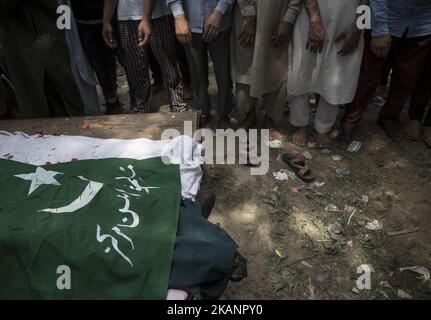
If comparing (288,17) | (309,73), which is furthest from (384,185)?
(288,17)

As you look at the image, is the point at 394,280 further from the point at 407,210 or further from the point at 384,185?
the point at 384,185

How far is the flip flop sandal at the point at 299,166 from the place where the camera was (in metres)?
3.13

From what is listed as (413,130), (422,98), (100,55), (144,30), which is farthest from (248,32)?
(413,130)

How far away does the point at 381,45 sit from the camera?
2.84 metres

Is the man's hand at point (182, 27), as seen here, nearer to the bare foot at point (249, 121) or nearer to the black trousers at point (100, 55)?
the black trousers at point (100, 55)

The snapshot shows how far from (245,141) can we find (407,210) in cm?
159

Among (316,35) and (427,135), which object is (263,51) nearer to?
(316,35)

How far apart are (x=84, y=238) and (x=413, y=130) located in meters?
3.20

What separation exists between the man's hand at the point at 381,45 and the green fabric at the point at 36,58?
266cm

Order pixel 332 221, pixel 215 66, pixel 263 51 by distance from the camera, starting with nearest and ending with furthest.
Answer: pixel 332 221
pixel 263 51
pixel 215 66

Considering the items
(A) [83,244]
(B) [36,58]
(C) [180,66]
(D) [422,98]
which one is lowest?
(C) [180,66]

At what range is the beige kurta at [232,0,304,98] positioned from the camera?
2.84 m

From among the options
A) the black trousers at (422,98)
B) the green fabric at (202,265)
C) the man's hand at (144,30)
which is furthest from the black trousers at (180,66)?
the green fabric at (202,265)

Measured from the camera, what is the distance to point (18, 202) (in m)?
1.96
